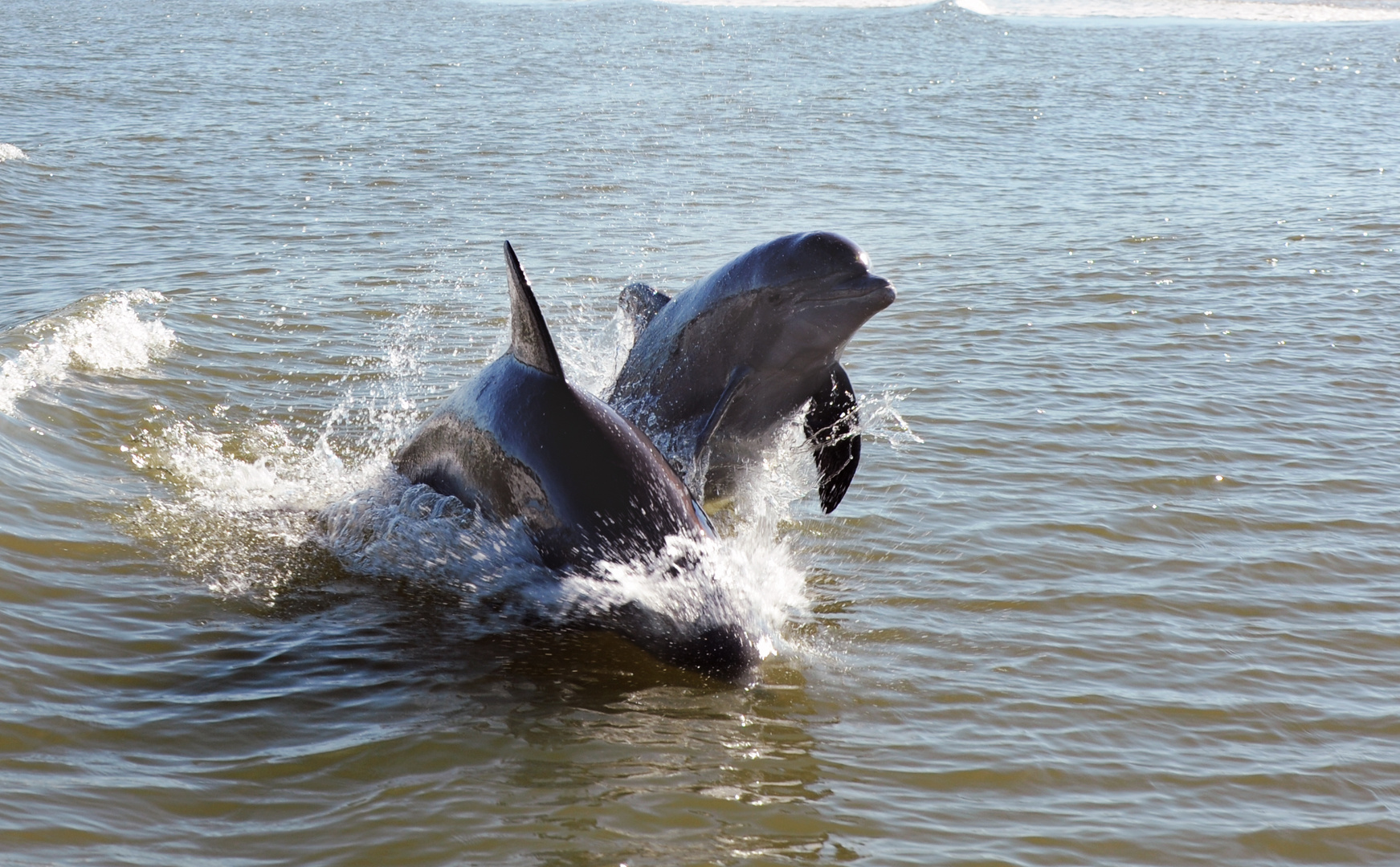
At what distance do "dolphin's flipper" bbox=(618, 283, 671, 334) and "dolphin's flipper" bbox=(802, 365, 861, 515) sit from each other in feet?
5.23

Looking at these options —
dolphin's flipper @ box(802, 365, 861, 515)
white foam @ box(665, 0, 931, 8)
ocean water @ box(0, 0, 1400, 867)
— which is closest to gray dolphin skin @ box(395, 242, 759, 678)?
ocean water @ box(0, 0, 1400, 867)

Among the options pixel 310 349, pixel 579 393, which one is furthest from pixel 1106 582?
pixel 310 349

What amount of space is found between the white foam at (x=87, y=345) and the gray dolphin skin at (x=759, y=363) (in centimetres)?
500

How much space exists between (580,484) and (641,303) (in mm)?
3639

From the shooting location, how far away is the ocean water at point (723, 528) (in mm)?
5738

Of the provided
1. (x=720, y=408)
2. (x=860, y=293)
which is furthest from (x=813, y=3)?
(x=720, y=408)

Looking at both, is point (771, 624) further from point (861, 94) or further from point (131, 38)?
point (131, 38)

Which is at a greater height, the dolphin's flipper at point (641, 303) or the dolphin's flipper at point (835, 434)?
the dolphin's flipper at point (641, 303)

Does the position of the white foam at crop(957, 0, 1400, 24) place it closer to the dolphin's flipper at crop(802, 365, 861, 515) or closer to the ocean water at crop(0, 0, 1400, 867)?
the ocean water at crop(0, 0, 1400, 867)

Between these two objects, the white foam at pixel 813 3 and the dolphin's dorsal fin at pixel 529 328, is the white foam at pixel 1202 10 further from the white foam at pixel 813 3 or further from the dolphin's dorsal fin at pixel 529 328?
the dolphin's dorsal fin at pixel 529 328

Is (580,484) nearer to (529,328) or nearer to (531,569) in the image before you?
(531,569)

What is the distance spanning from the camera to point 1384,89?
94.1 feet

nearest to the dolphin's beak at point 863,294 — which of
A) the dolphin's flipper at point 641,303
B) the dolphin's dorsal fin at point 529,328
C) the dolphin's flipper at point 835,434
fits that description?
the dolphin's flipper at point 835,434

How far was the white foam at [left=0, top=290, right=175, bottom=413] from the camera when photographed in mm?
10797
